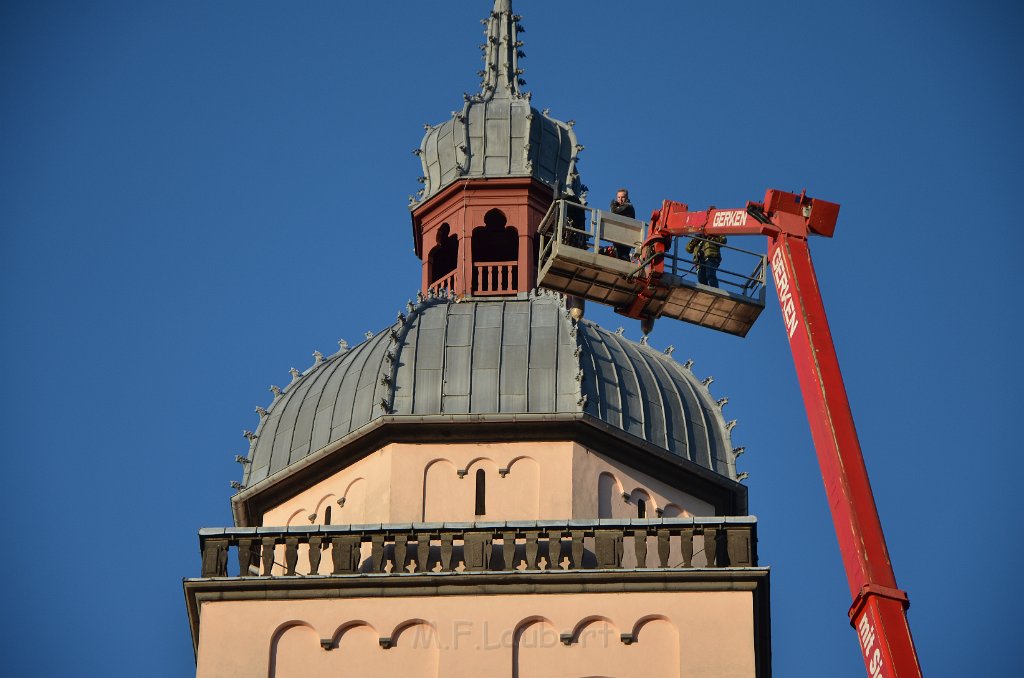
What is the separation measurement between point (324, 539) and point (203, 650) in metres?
2.58

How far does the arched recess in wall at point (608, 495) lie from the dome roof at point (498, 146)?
7.66 metres

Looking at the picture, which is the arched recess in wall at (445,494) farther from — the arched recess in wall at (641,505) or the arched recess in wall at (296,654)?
the arched recess in wall at (296,654)

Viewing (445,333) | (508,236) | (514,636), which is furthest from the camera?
(508,236)

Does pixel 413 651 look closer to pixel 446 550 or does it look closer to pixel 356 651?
pixel 356 651

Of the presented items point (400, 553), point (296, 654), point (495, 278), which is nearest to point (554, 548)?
point (400, 553)

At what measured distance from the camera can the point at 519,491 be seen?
5331 cm

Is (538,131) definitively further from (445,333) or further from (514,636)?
(514,636)

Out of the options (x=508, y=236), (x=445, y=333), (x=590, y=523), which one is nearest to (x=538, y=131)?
(x=508, y=236)

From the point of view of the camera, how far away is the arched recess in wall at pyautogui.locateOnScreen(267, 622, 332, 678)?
2004 inches

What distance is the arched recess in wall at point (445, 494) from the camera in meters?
53.1

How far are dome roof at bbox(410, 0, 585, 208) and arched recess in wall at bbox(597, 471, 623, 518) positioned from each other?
25.1 feet

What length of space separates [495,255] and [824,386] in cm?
1349

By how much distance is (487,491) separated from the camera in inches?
2103

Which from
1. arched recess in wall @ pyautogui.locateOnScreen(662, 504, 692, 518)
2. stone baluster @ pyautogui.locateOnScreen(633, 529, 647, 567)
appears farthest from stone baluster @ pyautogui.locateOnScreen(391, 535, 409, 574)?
arched recess in wall @ pyautogui.locateOnScreen(662, 504, 692, 518)
